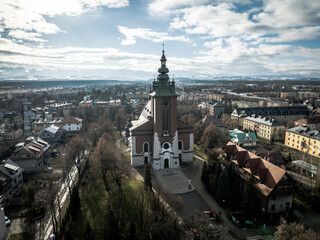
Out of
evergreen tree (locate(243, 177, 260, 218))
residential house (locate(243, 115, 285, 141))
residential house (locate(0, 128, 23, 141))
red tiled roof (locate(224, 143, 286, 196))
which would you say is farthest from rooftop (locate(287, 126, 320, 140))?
residential house (locate(0, 128, 23, 141))

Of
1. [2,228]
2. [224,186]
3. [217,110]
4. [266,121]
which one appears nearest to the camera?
[2,228]

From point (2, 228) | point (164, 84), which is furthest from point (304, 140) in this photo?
point (2, 228)

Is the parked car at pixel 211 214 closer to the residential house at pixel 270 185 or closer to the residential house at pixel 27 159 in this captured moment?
the residential house at pixel 270 185

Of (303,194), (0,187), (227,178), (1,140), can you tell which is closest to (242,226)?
(227,178)

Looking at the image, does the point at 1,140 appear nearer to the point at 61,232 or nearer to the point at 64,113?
the point at 64,113

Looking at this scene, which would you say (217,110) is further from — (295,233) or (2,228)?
(2,228)
